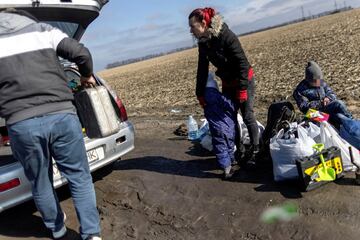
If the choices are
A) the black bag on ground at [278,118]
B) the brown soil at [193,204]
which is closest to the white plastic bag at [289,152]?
the brown soil at [193,204]

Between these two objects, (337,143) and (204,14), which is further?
(204,14)

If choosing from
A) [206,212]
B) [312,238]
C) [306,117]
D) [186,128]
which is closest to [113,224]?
[206,212]

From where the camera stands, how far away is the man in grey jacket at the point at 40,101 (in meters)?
3.41

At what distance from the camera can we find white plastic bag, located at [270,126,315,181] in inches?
174

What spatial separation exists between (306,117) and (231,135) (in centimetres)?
88

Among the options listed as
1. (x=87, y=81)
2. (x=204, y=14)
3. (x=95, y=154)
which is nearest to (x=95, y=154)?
(x=95, y=154)

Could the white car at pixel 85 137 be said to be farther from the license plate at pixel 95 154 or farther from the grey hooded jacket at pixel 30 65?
the grey hooded jacket at pixel 30 65

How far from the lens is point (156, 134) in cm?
809

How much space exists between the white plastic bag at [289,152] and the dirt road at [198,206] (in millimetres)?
147

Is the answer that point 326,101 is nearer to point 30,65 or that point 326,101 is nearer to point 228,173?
point 228,173

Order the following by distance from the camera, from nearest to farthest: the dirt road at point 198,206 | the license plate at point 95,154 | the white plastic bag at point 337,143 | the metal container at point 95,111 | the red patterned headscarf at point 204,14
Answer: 1. the dirt road at point 198,206
2. the metal container at point 95,111
3. the white plastic bag at point 337,143
4. the red patterned headscarf at point 204,14
5. the license plate at point 95,154

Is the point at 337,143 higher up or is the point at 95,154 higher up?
the point at 95,154

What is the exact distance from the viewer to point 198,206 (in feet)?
14.6

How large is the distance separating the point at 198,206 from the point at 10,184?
6.05 feet
